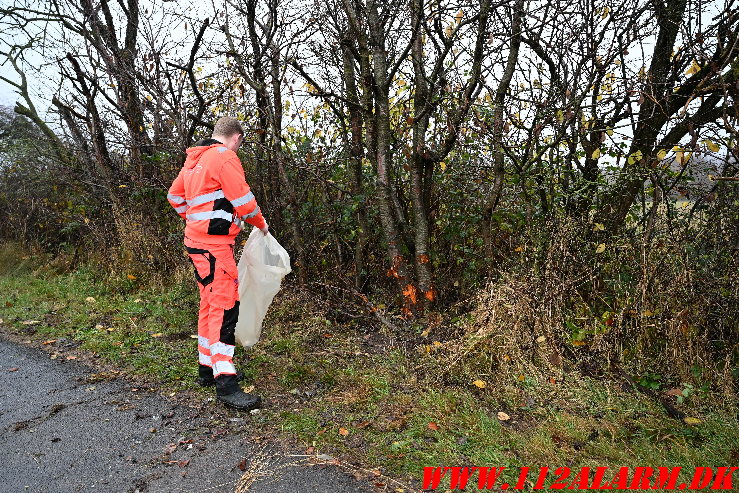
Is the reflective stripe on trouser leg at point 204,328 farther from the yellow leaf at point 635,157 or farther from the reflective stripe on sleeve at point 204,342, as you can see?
the yellow leaf at point 635,157

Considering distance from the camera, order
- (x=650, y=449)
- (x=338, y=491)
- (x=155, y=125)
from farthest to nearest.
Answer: (x=155, y=125) < (x=650, y=449) < (x=338, y=491)

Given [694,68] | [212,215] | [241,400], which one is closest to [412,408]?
[241,400]

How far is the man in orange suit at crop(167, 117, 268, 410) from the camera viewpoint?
3.79 m

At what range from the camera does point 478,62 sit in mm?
4512

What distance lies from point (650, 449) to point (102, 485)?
3.18 m

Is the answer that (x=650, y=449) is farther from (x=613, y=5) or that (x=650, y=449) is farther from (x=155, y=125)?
(x=155, y=125)

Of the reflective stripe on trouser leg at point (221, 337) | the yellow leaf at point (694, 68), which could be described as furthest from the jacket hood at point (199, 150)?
the yellow leaf at point (694, 68)

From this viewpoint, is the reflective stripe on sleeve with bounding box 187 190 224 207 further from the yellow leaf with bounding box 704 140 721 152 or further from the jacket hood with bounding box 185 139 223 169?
the yellow leaf with bounding box 704 140 721 152

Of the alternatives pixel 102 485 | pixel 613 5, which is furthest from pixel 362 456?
pixel 613 5

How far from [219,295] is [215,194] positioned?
2.54ft

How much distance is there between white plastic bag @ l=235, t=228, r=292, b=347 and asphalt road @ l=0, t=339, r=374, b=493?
2.82ft

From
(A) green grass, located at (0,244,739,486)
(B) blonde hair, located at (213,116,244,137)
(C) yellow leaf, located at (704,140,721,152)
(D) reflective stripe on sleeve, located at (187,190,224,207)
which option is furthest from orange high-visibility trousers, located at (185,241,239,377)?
(C) yellow leaf, located at (704,140,721,152)

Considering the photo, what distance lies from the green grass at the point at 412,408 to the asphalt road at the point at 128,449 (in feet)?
0.82

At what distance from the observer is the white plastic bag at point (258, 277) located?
4.38m
